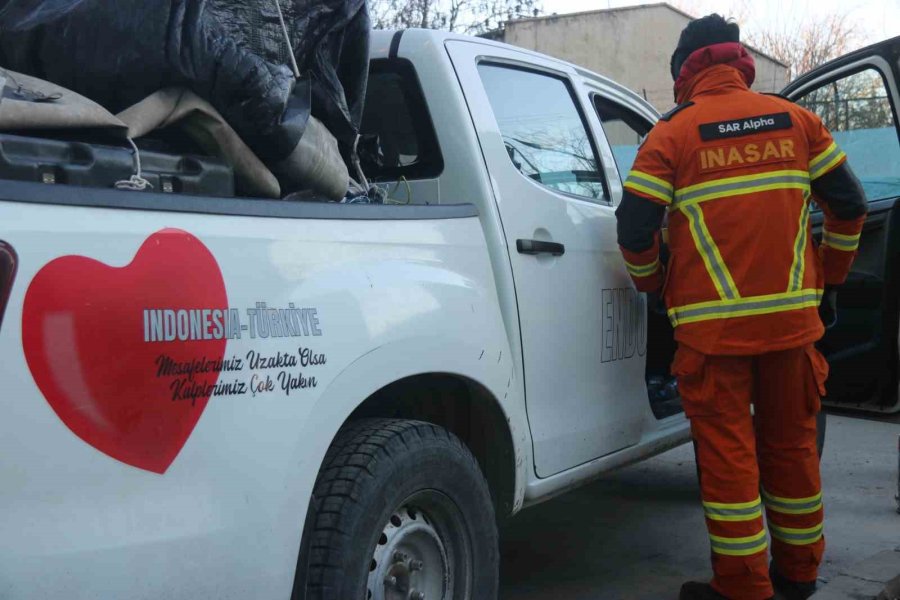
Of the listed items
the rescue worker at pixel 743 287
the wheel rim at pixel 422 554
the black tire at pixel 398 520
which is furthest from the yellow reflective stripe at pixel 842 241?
the wheel rim at pixel 422 554

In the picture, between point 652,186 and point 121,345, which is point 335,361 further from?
point 652,186

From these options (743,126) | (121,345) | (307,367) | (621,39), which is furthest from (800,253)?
(621,39)

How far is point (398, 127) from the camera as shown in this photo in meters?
3.34

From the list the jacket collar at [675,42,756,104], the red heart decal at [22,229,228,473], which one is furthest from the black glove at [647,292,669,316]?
the red heart decal at [22,229,228,473]

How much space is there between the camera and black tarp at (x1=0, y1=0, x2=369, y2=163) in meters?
2.18

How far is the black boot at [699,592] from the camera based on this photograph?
338cm

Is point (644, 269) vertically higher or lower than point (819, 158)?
lower

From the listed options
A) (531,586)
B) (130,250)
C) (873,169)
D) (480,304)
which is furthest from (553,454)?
(873,169)

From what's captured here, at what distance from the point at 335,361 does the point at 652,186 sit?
1537 mm

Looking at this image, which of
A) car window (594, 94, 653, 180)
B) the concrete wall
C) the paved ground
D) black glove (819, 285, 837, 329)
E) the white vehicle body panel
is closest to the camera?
the white vehicle body panel

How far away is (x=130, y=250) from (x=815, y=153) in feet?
8.04

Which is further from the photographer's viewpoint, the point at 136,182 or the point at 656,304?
the point at 656,304

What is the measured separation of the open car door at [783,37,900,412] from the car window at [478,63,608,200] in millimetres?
1337

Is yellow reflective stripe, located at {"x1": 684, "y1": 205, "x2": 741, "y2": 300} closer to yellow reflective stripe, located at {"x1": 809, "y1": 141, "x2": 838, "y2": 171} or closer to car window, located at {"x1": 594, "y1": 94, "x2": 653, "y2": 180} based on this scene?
yellow reflective stripe, located at {"x1": 809, "y1": 141, "x2": 838, "y2": 171}
